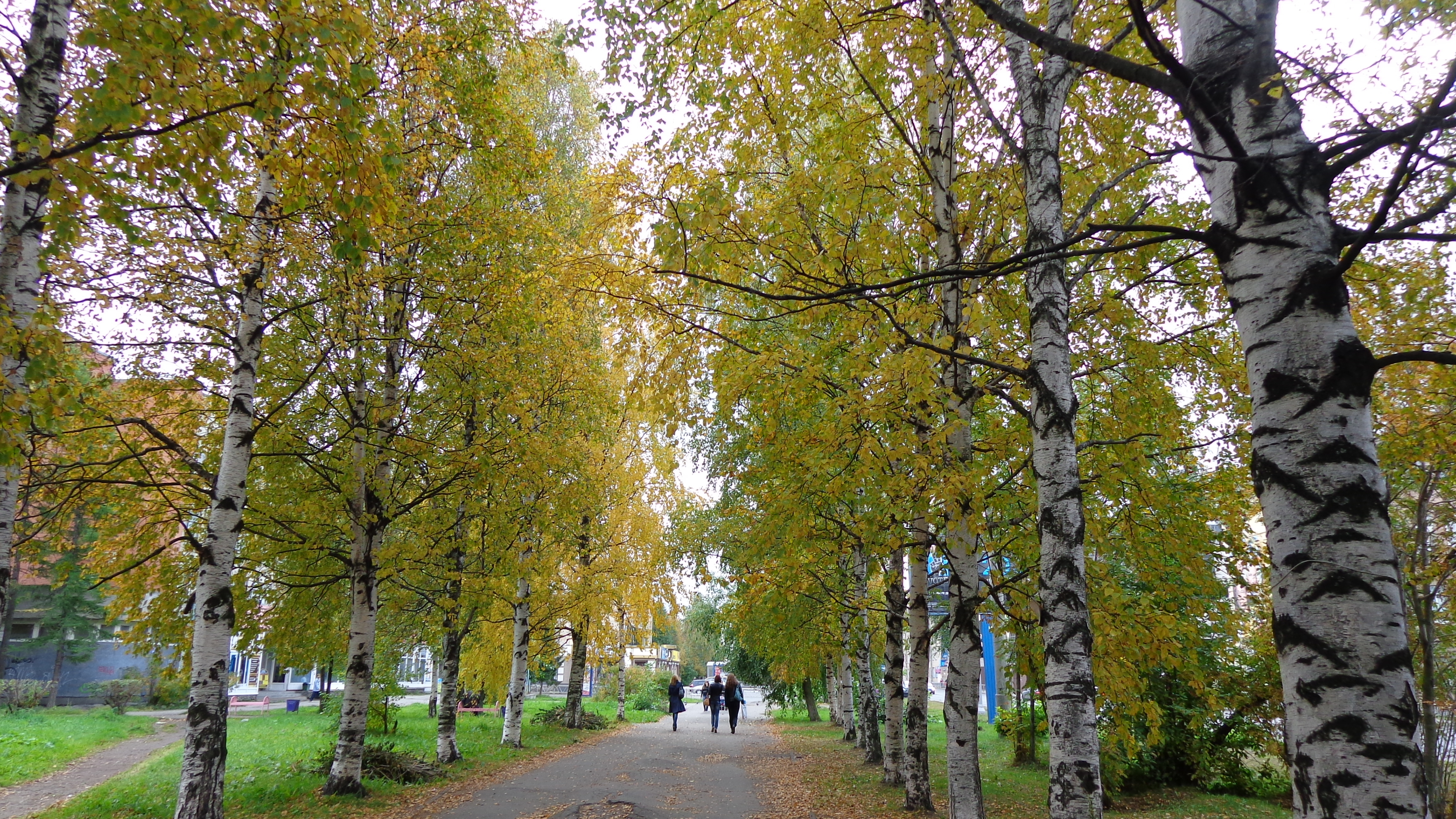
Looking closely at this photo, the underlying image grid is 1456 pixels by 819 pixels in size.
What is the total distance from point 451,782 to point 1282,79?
12.5m

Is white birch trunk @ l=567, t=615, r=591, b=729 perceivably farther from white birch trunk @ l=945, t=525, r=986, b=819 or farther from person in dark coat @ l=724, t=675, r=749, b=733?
white birch trunk @ l=945, t=525, r=986, b=819

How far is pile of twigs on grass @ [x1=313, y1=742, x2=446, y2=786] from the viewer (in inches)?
412

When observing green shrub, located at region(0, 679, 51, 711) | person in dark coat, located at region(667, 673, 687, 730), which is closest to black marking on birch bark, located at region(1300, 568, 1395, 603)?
person in dark coat, located at region(667, 673, 687, 730)

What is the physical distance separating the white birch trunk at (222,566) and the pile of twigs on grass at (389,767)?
4.02 m

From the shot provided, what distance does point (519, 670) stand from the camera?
15.3m

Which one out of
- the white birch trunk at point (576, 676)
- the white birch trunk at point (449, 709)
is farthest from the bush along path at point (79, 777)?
the white birch trunk at point (576, 676)

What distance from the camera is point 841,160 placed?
6715mm

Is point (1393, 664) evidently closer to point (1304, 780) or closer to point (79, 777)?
point (1304, 780)

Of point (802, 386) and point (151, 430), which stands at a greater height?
point (802, 386)

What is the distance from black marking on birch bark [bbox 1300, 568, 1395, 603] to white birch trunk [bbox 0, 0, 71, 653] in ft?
21.8

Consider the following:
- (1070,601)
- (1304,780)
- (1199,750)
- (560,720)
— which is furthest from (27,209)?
(560,720)

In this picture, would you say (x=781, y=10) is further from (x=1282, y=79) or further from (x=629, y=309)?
(x=1282, y=79)

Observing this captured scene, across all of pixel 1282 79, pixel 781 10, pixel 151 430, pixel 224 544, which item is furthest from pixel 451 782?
pixel 1282 79

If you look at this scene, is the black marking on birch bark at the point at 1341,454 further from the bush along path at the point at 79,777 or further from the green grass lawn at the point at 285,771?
the bush along path at the point at 79,777
